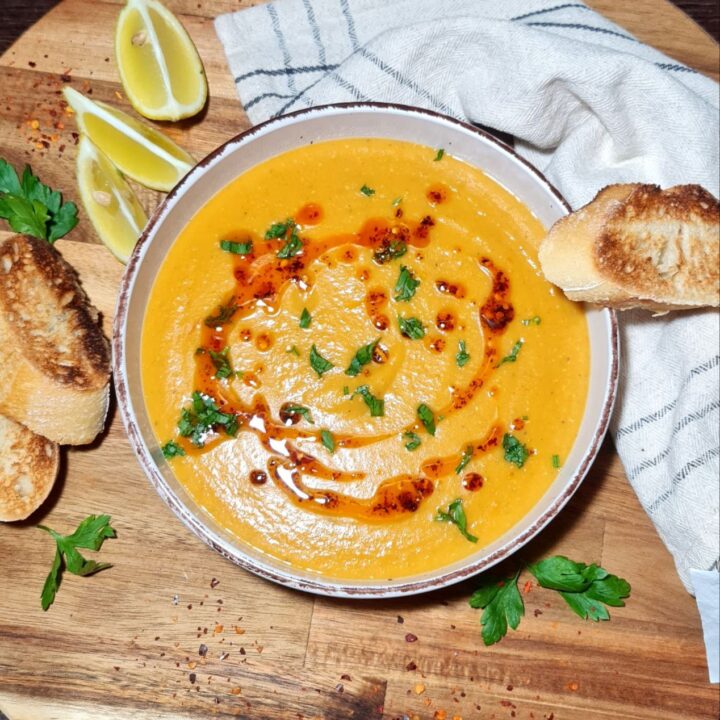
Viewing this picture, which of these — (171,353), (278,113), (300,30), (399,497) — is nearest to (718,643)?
(399,497)

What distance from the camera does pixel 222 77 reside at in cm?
310

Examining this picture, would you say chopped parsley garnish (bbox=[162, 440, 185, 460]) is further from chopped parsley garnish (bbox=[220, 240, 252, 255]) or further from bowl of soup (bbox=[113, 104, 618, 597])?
chopped parsley garnish (bbox=[220, 240, 252, 255])

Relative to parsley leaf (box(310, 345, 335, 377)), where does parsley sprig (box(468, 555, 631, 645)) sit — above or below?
below

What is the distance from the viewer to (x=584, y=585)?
117 inches

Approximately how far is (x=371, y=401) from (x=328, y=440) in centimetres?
19

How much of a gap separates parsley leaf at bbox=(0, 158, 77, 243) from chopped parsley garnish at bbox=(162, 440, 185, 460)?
88 centimetres

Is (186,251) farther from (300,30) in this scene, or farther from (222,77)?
(300,30)

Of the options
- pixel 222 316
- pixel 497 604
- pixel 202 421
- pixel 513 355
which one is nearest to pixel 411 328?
pixel 513 355

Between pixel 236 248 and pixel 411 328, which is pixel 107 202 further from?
pixel 411 328

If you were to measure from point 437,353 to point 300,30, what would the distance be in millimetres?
1288

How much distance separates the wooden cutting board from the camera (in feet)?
9.68

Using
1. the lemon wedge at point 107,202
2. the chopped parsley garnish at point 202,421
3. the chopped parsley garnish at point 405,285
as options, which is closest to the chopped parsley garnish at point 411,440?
the chopped parsley garnish at point 405,285

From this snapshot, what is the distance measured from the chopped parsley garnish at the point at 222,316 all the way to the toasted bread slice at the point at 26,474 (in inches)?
28.3

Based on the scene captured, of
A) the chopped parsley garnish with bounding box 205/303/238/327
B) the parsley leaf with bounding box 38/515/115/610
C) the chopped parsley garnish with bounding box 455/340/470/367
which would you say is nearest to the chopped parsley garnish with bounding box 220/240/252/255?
the chopped parsley garnish with bounding box 205/303/238/327
